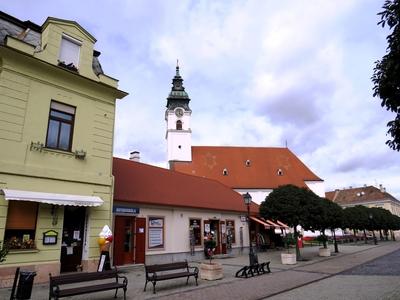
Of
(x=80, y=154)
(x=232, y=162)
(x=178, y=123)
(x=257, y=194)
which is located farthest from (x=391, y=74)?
(x=178, y=123)

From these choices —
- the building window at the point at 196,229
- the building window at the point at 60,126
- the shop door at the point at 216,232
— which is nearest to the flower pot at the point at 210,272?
the building window at the point at 60,126

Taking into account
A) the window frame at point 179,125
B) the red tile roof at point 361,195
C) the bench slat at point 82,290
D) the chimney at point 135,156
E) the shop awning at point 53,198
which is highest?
the window frame at point 179,125

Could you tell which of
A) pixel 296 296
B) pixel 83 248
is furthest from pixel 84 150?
pixel 296 296

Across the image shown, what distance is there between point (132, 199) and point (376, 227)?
128ft

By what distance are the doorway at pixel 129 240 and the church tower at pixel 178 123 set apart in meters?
31.6

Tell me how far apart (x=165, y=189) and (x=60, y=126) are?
9490 millimetres

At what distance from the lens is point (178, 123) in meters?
52.1

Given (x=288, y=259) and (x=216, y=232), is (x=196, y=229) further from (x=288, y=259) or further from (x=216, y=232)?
(x=288, y=259)

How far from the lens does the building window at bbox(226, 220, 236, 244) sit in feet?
84.0

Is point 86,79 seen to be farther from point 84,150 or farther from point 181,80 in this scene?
point 181,80

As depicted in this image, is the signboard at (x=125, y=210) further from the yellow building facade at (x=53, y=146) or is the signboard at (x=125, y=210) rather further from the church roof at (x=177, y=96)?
the church roof at (x=177, y=96)

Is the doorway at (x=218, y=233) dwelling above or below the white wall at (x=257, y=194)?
below

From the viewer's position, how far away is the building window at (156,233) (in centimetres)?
1922

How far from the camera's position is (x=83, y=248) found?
1409 centimetres
